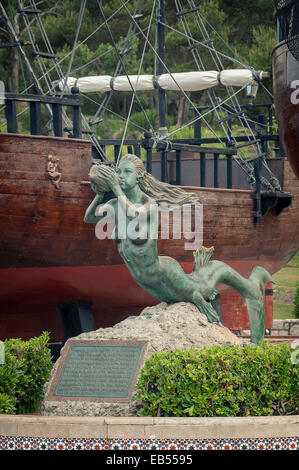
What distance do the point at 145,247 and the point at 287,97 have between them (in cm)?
302

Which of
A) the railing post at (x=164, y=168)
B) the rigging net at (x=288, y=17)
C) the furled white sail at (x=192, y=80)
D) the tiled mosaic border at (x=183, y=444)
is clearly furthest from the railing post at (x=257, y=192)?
the tiled mosaic border at (x=183, y=444)

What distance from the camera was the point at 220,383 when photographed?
6.68 metres

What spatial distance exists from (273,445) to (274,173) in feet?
34.6

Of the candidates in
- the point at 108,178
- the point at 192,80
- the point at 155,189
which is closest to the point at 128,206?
the point at 108,178

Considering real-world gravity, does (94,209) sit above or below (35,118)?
below

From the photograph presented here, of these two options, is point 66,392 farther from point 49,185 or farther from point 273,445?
point 49,185

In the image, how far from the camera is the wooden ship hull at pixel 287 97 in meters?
9.91

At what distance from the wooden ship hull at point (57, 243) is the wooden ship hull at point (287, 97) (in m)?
3.10

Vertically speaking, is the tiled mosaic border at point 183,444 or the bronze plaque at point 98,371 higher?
the bronze plaque at point 98,371

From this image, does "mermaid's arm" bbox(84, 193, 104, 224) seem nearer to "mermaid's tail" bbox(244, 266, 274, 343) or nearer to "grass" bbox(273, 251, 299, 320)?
"mermaid's tail" bbox(244, 266, 274, 343)

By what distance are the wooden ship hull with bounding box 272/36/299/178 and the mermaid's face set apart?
2.57m

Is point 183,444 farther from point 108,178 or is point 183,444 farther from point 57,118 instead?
point 57,118

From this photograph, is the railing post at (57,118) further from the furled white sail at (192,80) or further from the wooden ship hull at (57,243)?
the furled white sail at (192,80)

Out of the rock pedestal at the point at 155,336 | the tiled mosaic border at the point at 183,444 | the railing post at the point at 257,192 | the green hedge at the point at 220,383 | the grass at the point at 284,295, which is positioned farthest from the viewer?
the grass at the point at 284,295
